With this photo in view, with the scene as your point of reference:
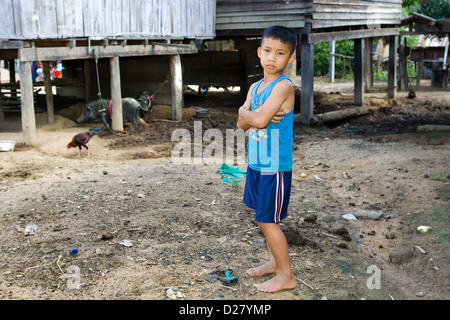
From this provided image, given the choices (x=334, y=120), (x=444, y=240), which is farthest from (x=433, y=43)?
(x=444, y=240)

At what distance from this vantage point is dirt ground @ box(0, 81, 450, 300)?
4.05 m

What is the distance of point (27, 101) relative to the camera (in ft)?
30.8

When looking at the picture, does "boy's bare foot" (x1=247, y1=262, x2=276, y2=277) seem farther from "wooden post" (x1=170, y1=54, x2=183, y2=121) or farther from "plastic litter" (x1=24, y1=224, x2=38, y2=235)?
"wooden post" (x1=170, y1=54, x2=183, y2=121)

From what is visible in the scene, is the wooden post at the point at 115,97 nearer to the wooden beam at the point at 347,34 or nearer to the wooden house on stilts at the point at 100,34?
the wooden house on stilts at the point at 100,34

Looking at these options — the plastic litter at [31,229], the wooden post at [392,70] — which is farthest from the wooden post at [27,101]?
the wooden post at [392,70]

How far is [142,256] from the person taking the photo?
4.54 m

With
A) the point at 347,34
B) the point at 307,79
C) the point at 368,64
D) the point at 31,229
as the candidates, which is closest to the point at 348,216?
the point at 31,229

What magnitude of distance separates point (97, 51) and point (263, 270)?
791 cm

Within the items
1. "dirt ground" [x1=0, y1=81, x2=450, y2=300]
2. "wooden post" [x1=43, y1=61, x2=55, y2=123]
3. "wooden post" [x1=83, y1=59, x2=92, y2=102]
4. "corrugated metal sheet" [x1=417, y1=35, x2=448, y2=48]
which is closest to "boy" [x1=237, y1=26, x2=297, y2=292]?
"dirt ground" [x1=0, y1=81, x2=450, y2=300]

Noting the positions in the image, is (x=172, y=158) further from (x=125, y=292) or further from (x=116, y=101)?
(x=125, y=292)

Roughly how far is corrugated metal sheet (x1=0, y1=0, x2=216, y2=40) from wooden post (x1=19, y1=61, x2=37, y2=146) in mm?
621

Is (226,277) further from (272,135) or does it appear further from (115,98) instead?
(115,98)

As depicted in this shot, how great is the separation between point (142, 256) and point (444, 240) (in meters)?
2.86

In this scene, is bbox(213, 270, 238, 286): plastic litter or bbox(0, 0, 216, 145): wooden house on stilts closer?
bbox(213, 270, 238, 286): plastic litter
